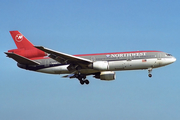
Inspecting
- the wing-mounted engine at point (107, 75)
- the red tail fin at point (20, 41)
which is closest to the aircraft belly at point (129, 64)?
the wing-mounted engine at point (107, 75)

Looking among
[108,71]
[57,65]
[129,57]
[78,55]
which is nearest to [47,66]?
[57,65]

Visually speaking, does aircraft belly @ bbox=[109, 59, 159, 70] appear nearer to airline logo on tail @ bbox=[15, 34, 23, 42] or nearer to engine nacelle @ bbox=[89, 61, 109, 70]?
engine nacelle @ bbox=[89, 61, 109, 70]

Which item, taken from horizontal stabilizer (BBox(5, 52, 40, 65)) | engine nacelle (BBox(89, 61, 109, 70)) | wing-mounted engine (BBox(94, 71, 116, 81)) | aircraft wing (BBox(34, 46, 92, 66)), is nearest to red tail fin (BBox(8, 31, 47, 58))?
horizontal stabilizer (BBox(5, 52, 40, 65))

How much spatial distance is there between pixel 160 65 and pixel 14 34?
24660 mm

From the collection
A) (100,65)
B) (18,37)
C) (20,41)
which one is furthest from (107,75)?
→ (18,37)

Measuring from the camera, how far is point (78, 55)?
182 ft

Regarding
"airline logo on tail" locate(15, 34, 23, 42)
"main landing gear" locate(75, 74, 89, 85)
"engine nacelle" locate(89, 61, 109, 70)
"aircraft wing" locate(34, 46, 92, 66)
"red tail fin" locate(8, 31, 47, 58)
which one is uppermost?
"airline logo on tail" locate(15, 34, 23, 42)

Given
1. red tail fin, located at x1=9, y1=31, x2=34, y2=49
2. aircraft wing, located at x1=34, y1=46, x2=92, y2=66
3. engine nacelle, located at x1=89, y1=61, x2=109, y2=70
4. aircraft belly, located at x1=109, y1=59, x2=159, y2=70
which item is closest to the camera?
aircraft wing, located at x1=34, y1=46, x2=92, y2=66

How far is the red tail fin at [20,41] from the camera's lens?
56906 millimetres

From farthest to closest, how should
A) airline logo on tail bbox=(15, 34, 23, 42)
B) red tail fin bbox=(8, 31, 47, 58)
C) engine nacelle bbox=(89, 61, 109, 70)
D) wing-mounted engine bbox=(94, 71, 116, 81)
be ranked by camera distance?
airline logo on tail bbox=(15, 34, 23, 42) → red tail fin bbox=(8, 31, 47, 58) → wing-mounted engine bbox=(94, 71, 116, 81) → engine nacelle bbox=(89, 61, 109, 70)

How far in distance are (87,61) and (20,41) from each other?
12590 millimetres

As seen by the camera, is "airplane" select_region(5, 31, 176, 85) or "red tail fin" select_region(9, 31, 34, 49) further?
"red tail fin" select_region(9, 31, 34, 49)

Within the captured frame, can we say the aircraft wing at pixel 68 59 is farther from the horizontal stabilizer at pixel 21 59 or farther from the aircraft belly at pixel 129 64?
the horizontal stabilizer at pixel 21 59

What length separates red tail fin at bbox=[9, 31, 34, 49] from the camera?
56.9 m
